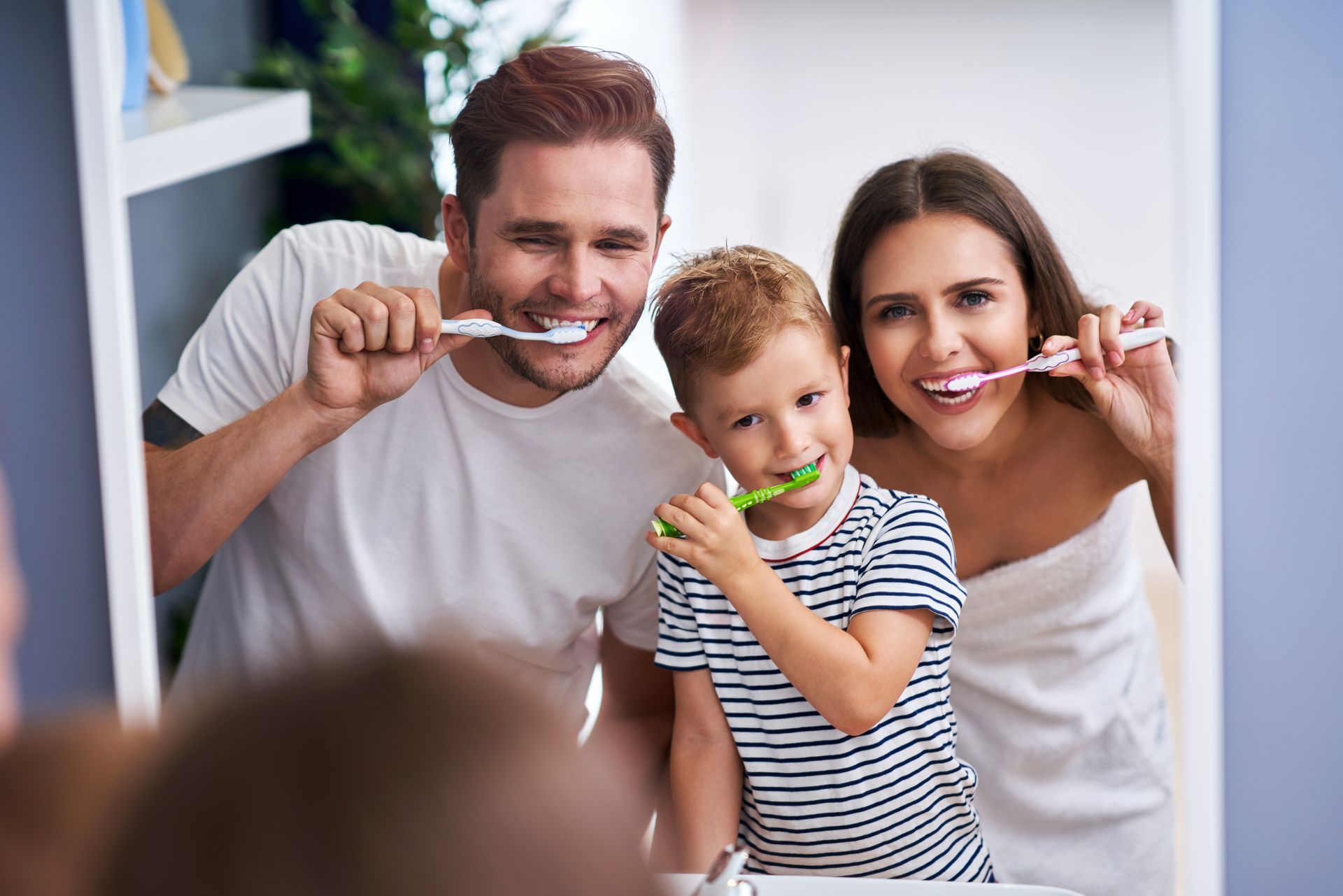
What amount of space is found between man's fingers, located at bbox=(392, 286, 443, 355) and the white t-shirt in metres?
0.11

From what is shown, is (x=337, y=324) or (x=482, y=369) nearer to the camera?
(x=337, y=324)

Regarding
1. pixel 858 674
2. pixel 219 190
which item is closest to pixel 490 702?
pixel 858 674

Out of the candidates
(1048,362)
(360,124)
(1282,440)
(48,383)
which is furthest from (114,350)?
(360,124)

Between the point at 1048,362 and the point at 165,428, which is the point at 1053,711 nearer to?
the point at 1048,362

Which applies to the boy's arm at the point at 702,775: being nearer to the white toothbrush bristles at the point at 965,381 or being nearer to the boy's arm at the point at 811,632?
the boy's arm at the point at 811,632

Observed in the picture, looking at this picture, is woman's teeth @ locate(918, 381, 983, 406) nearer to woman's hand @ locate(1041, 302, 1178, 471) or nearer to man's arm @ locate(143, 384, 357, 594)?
woman's hand @ locate(1041, 302, 1178, 471)

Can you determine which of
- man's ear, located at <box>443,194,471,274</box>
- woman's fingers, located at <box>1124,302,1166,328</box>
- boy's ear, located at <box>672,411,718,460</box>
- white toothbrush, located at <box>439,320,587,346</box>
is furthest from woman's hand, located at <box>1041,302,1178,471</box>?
man's ear, located at <box>443,194,471,274</box>

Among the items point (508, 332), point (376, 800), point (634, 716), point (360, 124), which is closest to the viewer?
point (376, 800)

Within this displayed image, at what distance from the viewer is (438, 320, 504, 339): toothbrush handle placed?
88 cm

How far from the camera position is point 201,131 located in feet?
3.36

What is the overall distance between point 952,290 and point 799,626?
0.27 metres

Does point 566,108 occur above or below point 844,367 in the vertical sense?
above

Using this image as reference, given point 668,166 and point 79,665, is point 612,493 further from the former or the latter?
point 79,665

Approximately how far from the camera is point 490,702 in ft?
1.21
